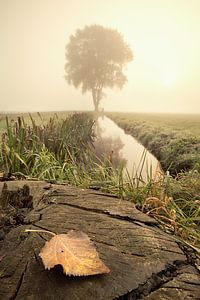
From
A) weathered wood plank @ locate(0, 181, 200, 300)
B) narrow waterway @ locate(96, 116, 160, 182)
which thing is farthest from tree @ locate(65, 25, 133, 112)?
weathered wood plank @ locate(0, 181, 200, 300)

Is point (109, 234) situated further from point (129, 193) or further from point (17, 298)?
point (129, 193)

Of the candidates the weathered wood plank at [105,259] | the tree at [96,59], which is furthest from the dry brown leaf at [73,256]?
the tree at [96,59]

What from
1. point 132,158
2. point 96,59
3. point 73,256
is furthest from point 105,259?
point 96,59

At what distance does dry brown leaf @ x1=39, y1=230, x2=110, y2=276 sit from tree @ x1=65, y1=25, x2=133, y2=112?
4710cm

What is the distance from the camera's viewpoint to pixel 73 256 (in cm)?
118

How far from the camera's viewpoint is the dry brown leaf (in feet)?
3.72

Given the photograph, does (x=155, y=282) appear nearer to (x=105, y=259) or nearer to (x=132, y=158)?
(x=105, y=259)

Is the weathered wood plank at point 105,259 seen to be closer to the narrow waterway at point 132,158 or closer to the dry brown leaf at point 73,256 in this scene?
the dry brown leaf at point 73,256

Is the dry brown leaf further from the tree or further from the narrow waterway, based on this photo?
the tree

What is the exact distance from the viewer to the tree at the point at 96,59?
49031 millimetres

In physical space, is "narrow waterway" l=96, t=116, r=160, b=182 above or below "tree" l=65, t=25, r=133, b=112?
below

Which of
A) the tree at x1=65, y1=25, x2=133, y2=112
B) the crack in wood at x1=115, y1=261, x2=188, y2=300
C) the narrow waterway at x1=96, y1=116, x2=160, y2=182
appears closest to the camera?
the crack in wood at x1=115, y1=261, x2=188, y2=300

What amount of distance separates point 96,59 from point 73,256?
50499 mm

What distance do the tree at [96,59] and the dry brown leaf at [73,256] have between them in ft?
155
